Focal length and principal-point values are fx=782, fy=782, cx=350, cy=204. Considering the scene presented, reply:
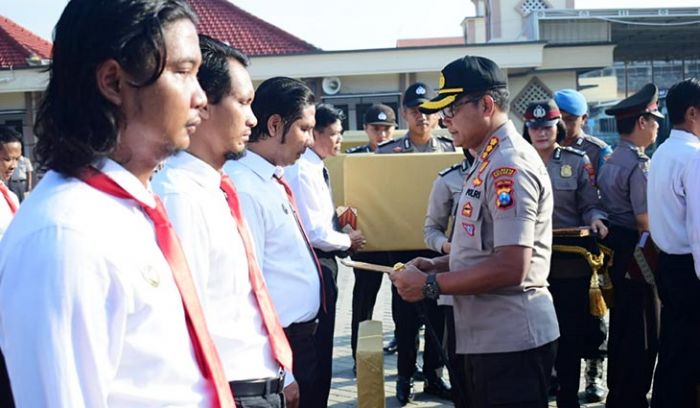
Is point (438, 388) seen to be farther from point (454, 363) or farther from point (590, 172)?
point (454, 363)

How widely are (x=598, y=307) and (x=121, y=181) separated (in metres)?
3.84

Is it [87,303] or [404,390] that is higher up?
[87,303]

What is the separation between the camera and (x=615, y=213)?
4938 millimetres

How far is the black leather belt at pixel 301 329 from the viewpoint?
308 cm

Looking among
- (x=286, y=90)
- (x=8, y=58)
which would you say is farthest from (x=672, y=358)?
(x=8, y=58)

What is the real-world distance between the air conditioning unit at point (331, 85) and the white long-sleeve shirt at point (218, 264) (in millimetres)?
15333

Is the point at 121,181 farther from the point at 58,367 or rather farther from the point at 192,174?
the point at 192,174

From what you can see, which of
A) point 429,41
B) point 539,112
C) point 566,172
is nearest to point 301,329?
point 566,172

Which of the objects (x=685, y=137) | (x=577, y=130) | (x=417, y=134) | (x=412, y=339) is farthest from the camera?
(x=417, y=134)

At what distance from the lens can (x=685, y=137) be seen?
4.12m

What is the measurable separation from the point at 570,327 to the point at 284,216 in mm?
2520

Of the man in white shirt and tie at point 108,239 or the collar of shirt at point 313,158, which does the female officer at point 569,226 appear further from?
the man in white shirt and tie at point 108,239

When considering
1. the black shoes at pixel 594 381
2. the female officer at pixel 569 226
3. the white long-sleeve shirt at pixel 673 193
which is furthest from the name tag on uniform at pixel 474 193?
the black shoes at pixel 594 381

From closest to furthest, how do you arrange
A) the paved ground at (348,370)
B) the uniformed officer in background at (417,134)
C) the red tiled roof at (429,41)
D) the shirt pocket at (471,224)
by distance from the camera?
the shirt pocket at (471,224) → the paved ground at (348,370) → the uniformed officer in background at (417,134) → the red tiled roof at (429,41)
